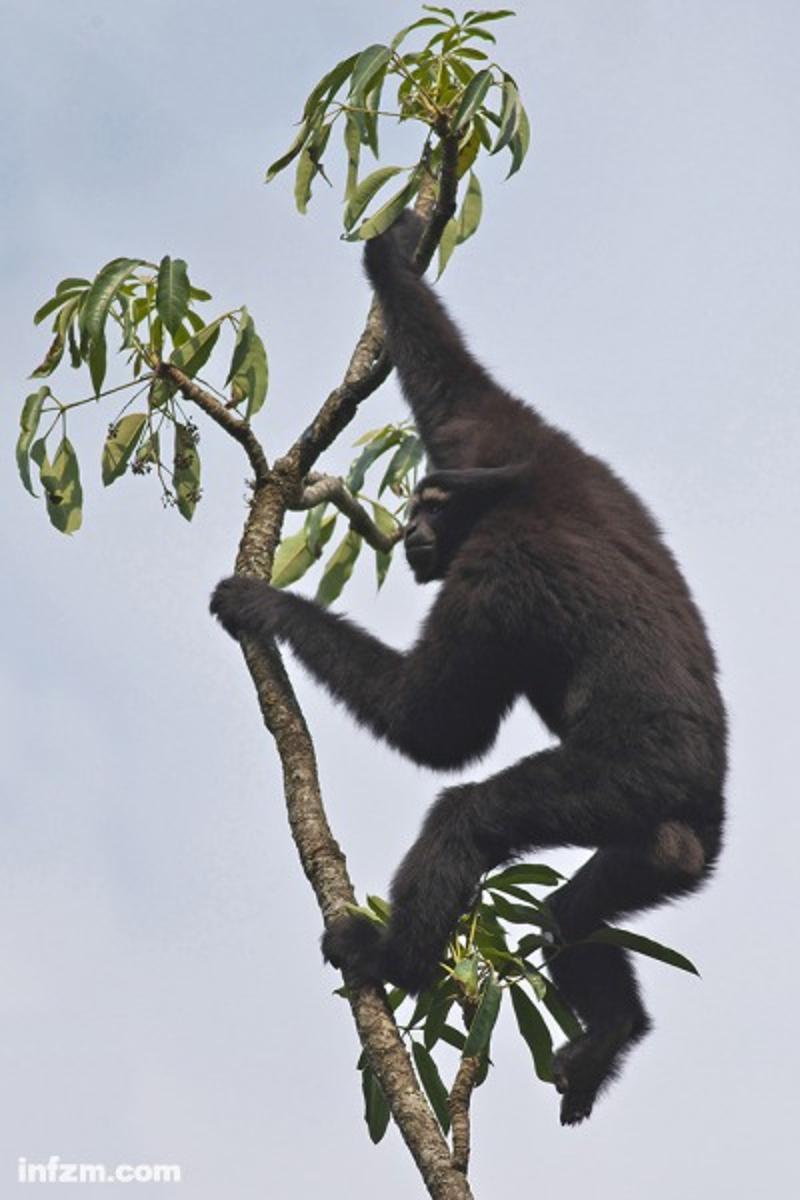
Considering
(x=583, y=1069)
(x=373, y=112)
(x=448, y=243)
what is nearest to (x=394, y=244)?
(x=448, y=243)

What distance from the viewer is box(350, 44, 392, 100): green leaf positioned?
26.9 ft

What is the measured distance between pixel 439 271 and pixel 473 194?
515 millimetres

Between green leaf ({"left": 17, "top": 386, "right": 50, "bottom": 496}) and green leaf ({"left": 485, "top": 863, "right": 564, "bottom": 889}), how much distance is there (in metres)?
3.23

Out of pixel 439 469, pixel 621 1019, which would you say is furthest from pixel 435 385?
pixel 621 1019

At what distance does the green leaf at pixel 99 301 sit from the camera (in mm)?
8203

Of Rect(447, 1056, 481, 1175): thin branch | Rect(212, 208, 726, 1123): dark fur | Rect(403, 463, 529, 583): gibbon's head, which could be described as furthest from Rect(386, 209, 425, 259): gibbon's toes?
Rect(447, 1056, 481, 1175): thin branch

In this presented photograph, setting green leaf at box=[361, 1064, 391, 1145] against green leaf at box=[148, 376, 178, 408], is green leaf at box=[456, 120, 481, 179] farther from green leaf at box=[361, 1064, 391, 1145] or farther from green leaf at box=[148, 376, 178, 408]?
green leaf at box=[361, 1064, 391, 1145]

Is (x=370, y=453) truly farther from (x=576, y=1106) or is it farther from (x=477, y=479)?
(x=576, y=1106)

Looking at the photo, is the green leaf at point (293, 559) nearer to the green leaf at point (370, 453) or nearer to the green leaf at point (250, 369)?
the green leaf at point (370, 453)

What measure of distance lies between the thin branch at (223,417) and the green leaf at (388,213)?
113 centimetres

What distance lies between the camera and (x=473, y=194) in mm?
9500

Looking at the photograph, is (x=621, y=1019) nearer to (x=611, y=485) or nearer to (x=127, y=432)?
(x=611, y=485)

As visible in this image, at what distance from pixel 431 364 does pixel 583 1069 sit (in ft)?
14.1

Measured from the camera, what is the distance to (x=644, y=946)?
7562 millimetres
